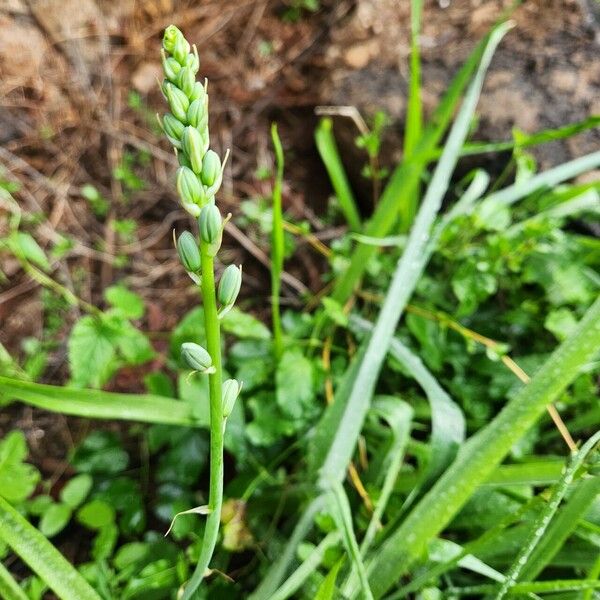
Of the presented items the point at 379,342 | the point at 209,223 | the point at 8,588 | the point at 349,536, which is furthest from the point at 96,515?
the point at 209,223

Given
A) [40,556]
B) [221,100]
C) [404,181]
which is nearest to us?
[40,556]

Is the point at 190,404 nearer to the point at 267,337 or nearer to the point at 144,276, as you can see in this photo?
the point at 267,337

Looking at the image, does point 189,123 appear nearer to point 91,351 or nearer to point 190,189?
point 190,189

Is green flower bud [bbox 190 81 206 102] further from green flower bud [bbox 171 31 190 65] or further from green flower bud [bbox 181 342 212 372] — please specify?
green flower bud [bbox 181 342 212 372]

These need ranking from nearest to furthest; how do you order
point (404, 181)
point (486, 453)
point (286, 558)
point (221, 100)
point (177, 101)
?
1. point (177, 101)
2. point (486, 453)
3. point (286, 558)
4. point (404, 181)
5. point (221, 100)

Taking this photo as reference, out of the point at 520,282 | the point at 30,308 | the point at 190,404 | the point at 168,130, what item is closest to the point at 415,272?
the point at 520,282

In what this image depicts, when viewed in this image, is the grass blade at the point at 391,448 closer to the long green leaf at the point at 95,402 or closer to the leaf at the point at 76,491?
the long green leaf at the point at 95,402

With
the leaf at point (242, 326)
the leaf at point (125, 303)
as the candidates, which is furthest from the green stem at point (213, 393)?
the leaf at point (125, 303)
